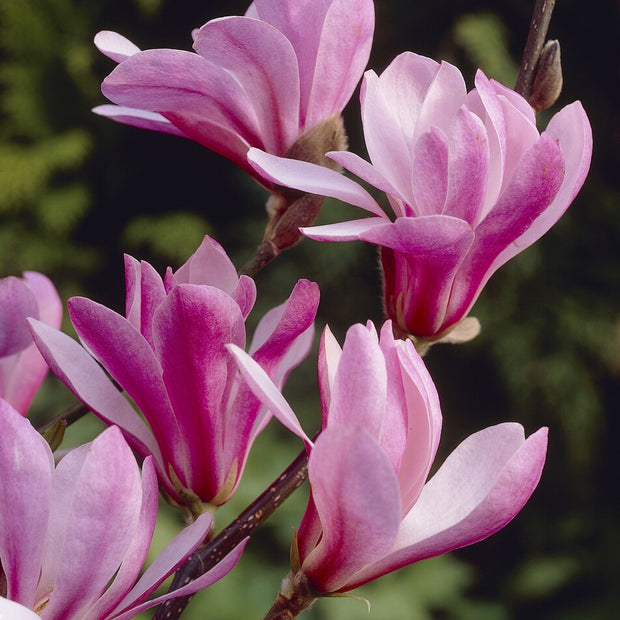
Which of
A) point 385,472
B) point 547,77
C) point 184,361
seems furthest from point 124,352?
point 547,77

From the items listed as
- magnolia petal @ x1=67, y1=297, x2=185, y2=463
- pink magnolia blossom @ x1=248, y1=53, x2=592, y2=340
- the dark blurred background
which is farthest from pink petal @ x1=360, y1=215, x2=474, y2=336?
the dark blurred background

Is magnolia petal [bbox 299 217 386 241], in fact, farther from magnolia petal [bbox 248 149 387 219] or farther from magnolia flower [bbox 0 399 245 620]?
magnolia flower [bbox 0 399 245 620]

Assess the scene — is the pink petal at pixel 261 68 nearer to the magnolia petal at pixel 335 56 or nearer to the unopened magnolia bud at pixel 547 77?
the magnolia petal at pixel 335 56

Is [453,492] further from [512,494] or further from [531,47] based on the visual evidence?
[531,47]

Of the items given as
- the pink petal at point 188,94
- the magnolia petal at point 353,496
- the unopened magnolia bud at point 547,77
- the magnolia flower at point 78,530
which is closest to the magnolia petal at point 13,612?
the magnolia flower at point 78,530

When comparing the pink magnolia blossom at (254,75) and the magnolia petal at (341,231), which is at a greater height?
the pink magnolia blossom at (254,75)

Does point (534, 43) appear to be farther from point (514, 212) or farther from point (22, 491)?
point (22, 491)
